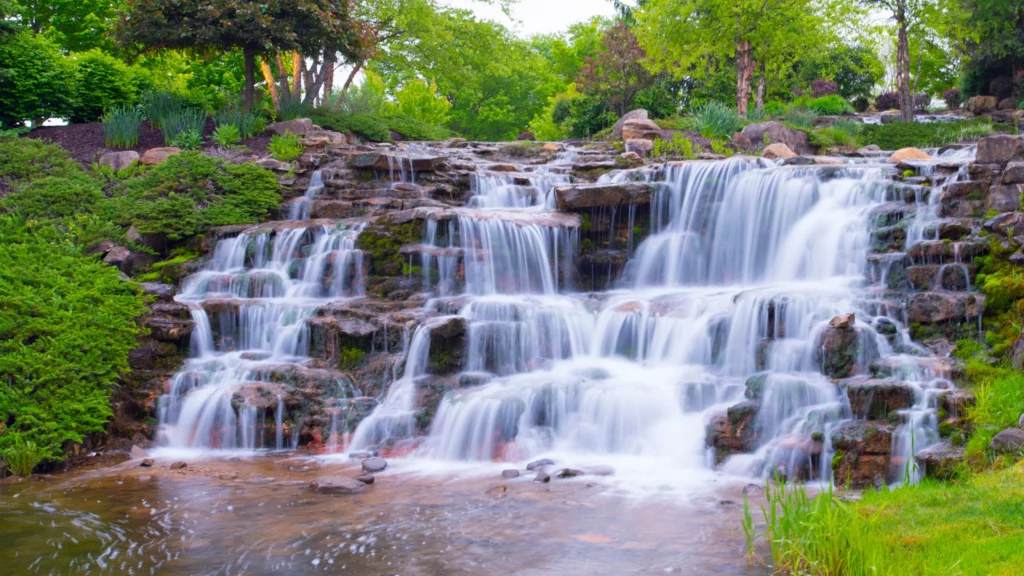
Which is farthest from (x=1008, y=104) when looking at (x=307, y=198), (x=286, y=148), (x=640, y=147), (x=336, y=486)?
(x=336, y=486)

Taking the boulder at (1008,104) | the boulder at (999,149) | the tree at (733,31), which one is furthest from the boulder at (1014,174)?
the boulder at (1008,104)

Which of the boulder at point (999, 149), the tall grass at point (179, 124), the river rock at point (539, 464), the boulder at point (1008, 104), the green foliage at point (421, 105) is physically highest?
the green foliage at point (421, 105)

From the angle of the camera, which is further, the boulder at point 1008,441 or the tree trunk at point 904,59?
the tree trunk at point 904,59

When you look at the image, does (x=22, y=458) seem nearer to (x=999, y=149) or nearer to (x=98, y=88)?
(x=999, y=149)

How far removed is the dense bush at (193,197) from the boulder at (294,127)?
14.1 feet

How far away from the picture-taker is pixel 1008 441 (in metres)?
7.21

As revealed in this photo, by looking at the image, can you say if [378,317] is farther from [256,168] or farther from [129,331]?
[256,168]

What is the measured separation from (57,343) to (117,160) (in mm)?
9704

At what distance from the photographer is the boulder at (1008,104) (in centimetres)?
2955

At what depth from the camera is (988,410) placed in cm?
821

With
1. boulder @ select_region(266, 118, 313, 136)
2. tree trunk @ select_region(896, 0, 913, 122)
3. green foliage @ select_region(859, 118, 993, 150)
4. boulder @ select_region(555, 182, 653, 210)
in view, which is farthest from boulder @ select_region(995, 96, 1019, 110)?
boulder @ select_region(266, 118, 313, 136)

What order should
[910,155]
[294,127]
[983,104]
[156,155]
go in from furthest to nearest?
[983,104] < [294,127] < [156,155] < [910,155]

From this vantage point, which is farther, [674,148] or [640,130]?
[640,130]

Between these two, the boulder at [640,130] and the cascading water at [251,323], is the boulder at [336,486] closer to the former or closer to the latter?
the cascading water at [251,323]
